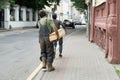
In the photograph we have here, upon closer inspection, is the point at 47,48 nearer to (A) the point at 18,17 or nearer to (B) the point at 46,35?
(B) the point at 46,35

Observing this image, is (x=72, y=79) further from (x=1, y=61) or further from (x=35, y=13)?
(x=35, y=13)

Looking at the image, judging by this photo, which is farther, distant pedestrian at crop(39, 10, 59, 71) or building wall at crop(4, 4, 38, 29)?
building wall at crop(4, 4, 38, 29)

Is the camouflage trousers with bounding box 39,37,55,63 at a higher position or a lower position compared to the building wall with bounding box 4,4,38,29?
lower

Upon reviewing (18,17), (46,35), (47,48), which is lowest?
(47,48)

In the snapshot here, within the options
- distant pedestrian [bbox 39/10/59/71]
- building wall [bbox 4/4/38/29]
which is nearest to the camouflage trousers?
distant pedestrian [bbox 39/10/59/71]

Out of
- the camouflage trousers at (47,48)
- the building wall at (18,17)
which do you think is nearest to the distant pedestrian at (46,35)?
the camouflage trousers at (47,48)

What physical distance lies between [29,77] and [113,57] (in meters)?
3.35

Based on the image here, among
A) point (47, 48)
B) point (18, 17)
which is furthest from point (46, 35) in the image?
point (18, 17)

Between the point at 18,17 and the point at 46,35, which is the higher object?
the point at 18,17

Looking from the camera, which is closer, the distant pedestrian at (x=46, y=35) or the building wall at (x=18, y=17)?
the distant pedestrian at (x=46, y=35)

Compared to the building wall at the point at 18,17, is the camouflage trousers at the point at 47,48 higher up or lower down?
lower down

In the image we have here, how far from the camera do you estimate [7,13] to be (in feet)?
181

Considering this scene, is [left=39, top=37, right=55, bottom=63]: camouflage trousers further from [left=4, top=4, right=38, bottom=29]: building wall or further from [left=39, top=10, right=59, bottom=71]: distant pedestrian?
[left=4, top=4, right=38, bottom=29]: building wall

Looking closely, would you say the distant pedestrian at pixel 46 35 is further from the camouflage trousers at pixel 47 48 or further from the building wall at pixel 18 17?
the building wall at pixel 18 17
